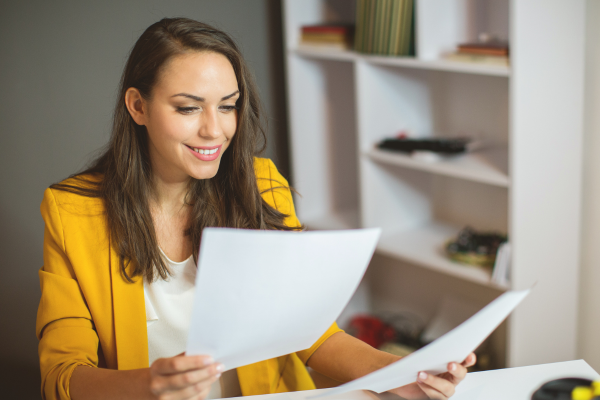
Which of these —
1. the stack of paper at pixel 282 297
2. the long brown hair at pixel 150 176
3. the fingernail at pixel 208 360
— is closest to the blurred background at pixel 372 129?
the long brown hair at pixel 150 176

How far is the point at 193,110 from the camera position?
3.86 ft

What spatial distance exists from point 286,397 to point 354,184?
190 cm

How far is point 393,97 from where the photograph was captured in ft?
7.50

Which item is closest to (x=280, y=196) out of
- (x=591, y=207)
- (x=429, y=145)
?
(x=429, y=145)

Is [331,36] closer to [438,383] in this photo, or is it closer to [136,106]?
[136,106]

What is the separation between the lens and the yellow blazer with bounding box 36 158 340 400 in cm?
119

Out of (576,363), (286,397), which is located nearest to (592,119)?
(576,363)

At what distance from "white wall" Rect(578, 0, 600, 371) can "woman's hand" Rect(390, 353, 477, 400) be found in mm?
1199

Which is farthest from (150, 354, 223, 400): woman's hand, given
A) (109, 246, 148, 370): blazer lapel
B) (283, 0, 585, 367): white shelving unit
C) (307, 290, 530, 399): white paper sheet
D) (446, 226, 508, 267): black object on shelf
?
(446, 226, 508, 267): black object on shelf

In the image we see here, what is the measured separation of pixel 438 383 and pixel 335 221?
68.1 inches

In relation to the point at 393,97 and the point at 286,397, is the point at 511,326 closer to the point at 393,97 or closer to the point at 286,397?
the point at 393,97

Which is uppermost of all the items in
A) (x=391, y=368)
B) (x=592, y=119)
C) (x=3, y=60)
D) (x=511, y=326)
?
(x=3, y=60)

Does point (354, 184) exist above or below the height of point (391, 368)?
below

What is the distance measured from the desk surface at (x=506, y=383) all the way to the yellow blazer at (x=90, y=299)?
0.26 meters
